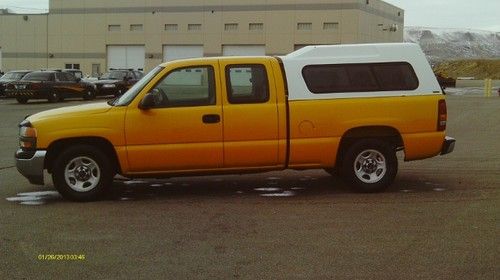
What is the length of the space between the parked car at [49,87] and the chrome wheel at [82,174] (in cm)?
2422

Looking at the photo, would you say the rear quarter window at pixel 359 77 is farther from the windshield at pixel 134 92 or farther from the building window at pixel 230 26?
the building window at pixel 230 26

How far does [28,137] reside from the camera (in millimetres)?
8102

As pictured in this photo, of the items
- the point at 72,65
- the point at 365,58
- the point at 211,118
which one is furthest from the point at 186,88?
the point at 72,65

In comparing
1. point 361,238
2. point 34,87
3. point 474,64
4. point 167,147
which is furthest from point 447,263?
point 474,64

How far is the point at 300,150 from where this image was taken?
8359 millimetres

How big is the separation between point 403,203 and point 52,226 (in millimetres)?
4164

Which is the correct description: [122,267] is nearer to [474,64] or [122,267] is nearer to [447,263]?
[447,263]

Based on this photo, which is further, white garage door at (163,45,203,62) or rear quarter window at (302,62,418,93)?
white garage door at (163,45,203,62)

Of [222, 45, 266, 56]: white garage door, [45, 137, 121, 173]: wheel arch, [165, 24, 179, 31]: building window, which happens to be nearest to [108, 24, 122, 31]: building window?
[165, 24, 179, 31]: building window

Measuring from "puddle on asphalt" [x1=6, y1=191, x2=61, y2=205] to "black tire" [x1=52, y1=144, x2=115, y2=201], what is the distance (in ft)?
1.15

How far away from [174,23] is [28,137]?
5834 centimetres

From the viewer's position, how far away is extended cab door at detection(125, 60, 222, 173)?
26.5 feet

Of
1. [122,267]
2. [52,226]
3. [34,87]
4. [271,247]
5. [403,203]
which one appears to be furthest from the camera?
[34,87]

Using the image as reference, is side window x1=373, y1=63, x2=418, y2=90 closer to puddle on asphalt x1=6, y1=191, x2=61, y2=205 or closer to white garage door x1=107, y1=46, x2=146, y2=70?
puddle on asphalt x1=6, y1=191, x2=61, y2=205
